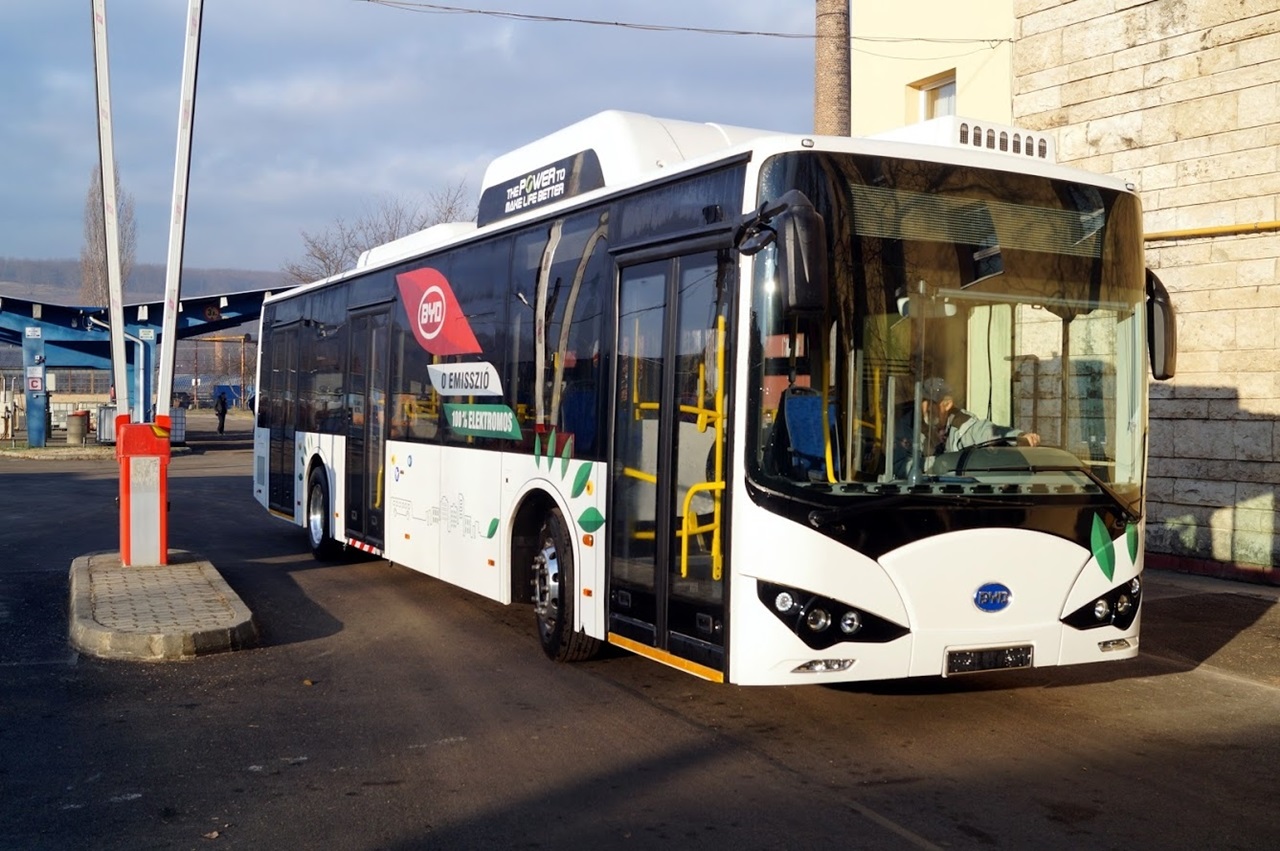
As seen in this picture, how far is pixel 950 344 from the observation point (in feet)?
22.1

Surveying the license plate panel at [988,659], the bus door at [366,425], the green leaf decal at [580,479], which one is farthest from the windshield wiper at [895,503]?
the bus door at [366,425]

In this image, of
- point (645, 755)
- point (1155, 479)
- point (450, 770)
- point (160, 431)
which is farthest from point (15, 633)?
point (1155, 479)

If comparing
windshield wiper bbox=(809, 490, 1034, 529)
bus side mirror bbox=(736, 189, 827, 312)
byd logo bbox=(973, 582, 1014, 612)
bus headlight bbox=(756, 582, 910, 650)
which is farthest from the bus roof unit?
bus headlight bbox=(756, 582, 910, 650)

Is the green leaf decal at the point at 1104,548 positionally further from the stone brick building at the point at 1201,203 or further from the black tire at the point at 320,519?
the black tire at the point at 320,519

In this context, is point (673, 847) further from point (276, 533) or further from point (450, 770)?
point (276, 533)

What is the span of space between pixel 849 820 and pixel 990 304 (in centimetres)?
284

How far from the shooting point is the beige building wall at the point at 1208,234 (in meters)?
12.9

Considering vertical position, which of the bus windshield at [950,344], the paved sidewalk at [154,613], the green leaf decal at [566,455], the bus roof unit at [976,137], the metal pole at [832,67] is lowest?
the paved sidewalk at [154,613]

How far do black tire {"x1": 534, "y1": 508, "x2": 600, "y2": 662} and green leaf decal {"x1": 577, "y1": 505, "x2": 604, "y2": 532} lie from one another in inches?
11.9

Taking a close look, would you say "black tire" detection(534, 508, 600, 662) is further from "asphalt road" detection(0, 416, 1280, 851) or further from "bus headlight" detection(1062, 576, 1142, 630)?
"bus headlight" detection(1062, 576, 1142, 630)

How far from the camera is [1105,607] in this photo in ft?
23.6

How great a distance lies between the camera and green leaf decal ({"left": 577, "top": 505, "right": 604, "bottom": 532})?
816cm

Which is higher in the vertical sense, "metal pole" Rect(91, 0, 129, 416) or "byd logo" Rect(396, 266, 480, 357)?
"metal pole" Rect(91, 0, 129, 416)

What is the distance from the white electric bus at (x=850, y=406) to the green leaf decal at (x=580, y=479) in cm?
5
